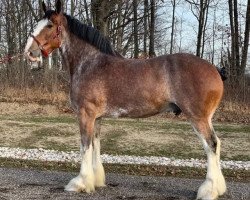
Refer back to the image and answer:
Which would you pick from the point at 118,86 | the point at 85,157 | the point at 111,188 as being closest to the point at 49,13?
the point at 118,86

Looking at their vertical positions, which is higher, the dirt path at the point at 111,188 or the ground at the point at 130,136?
the ground at the point at 130,136

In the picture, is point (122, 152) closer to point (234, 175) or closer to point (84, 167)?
point (234, 175)

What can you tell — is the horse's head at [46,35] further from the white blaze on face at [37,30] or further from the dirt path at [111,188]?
the dirt path at [111,188]

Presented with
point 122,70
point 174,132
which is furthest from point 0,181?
point 174,132

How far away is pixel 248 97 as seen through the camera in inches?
841

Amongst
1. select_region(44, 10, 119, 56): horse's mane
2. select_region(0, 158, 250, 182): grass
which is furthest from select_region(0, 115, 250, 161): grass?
select_region(44, 10, 119, 56): horse's mane

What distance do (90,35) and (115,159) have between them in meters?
4.07

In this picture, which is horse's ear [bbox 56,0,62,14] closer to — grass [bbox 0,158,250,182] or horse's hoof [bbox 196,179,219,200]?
grass [bbox 0,158,250,182]

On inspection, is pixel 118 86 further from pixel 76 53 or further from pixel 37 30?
pixel 37 30

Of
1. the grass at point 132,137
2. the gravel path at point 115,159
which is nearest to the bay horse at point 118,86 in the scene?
the gravel path at point 115,159

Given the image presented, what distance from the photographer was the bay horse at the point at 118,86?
650 cm

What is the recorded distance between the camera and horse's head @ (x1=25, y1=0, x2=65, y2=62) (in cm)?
706

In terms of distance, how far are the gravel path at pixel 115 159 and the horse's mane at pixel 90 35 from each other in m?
3.58

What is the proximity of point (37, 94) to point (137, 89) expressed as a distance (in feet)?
53.0
